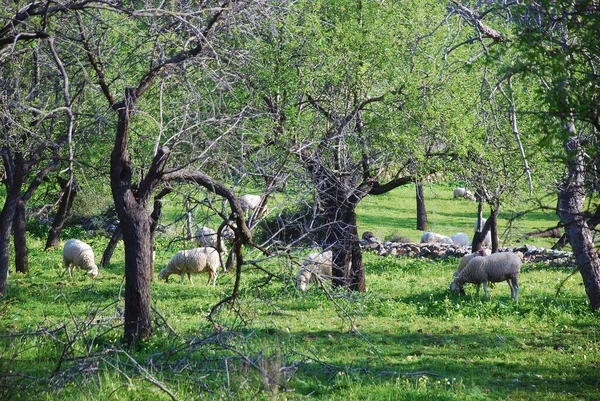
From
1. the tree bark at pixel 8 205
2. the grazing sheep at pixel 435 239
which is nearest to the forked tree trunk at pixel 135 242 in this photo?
the tree bark at pixel 8 205

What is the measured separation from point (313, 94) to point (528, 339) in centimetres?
719

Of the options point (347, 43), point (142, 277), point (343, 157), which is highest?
point (347, 43)

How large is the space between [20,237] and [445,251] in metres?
14.6

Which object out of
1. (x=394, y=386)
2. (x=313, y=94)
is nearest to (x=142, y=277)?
(x=394, y=386)

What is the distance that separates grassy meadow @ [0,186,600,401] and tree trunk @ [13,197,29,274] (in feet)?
1.89

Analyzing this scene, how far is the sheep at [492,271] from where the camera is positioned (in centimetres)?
1719

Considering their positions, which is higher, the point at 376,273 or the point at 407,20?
the point at 407,20

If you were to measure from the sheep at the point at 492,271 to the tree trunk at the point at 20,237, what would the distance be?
12.0 m

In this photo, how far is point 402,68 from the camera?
16109 millimetres

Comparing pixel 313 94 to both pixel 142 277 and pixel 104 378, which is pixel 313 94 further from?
pixel 104 378

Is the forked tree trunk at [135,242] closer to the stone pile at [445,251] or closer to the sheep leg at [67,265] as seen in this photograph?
the sheep leg at [67,265]

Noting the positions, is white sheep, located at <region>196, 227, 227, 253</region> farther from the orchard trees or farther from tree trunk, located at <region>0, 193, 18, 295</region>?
tree trunk, located at <region>0, 193, 18, 295</region>

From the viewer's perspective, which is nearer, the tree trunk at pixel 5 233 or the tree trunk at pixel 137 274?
the tree trunk at pixel 137 274

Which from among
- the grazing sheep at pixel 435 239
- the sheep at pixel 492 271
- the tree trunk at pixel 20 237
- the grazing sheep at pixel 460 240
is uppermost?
the tree trunk at pixel 20 237
